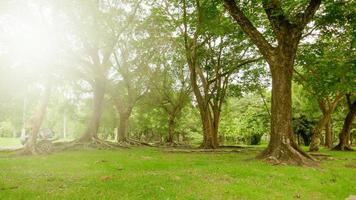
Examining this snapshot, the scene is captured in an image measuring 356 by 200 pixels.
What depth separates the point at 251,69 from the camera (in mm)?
34406

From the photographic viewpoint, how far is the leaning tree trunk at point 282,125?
15.3m

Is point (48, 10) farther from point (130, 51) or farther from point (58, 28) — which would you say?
point (130, 51)

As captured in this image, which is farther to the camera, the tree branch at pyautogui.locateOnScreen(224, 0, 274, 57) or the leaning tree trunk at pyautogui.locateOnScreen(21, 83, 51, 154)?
the leaning tree trunk at pyautogui.locateOnScreen(21, 83, 51, 154)

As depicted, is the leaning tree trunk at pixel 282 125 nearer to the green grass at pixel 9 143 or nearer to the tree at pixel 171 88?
the tree at pixel 171 88

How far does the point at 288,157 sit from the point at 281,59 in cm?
506

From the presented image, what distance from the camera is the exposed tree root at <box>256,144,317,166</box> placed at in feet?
48.5

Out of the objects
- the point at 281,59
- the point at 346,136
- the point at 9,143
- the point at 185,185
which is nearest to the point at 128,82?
the point at 9,143

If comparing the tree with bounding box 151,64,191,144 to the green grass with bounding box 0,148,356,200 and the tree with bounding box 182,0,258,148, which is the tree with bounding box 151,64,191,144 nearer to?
the tree with bounding box 182,0,258,148

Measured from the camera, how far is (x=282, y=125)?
1574 centimetres

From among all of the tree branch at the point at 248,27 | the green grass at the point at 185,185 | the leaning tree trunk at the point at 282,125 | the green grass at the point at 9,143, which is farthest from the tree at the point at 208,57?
the green grass at the point at 9,143

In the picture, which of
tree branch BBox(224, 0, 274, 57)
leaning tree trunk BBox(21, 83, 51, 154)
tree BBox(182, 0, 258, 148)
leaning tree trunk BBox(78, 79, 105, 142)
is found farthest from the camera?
leaning tree trunk BBox(78, 79, 105, 142)

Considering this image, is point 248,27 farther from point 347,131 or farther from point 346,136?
point 347,131

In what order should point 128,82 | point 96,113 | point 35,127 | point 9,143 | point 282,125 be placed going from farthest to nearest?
1. point 9,143
2. point 128,82
3. point 96,113
4. point 35,127
5. point 282,125

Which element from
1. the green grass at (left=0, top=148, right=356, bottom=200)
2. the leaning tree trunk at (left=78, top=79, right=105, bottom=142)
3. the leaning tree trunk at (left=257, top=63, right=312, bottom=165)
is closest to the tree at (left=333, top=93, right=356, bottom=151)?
the leaning tree trunk at (left=257, top=63, right=312, bottom=165)
